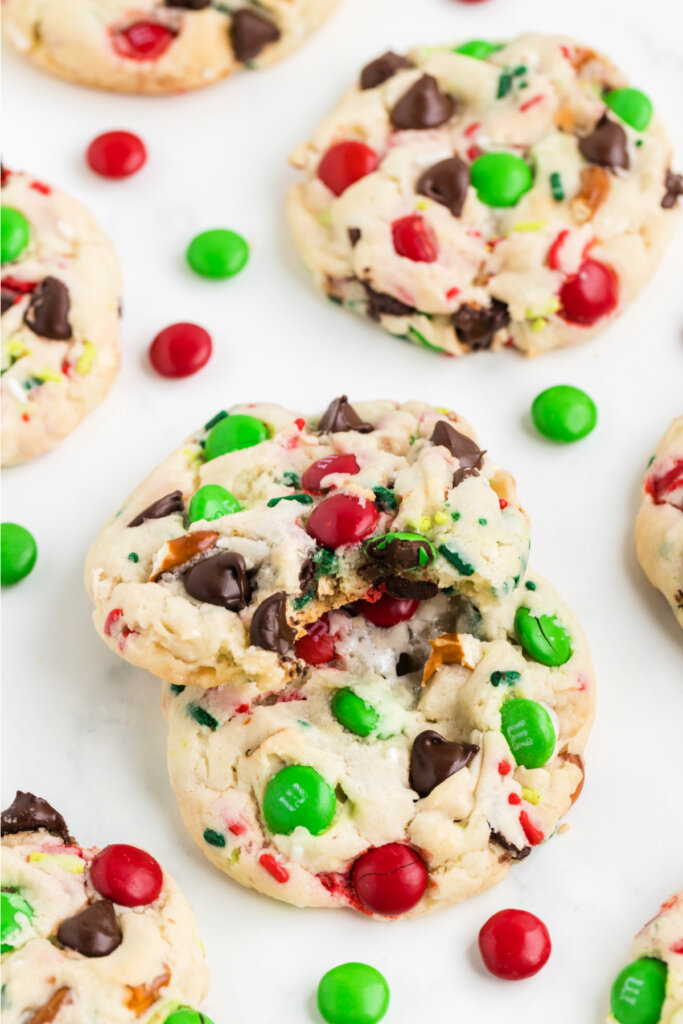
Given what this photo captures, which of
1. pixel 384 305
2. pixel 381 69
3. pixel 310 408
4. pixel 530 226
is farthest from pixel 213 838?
pixel 381 69

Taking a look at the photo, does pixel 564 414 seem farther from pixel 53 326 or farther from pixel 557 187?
pixel 53 326

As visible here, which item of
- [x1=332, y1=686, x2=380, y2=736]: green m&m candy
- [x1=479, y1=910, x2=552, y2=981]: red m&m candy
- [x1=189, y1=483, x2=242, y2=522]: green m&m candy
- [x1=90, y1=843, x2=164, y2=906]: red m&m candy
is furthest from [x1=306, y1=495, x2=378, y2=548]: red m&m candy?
[x1=479, y1=910, x2=552, y2=981]: red m&m candy

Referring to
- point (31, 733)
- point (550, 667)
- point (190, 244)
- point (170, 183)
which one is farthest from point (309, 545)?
point (170, 183)

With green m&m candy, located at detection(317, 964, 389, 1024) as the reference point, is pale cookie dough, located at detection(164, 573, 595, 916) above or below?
above

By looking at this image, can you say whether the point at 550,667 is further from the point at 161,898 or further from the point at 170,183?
the point at 170,183

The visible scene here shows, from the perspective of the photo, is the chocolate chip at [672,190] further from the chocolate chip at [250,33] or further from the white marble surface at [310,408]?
the chocolate chip at [250,33]

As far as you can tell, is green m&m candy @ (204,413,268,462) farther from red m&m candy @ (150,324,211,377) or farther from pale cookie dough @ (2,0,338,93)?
pale cookie dough @ (2,0,338,93)
